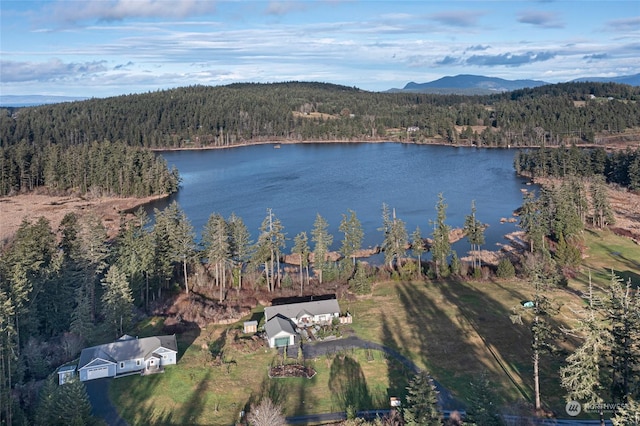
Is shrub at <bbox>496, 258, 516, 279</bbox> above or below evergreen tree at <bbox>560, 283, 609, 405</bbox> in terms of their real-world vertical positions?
below

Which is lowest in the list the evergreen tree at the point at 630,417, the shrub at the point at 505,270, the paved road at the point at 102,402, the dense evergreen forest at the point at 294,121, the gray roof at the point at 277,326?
the paved road at the point at 102,402

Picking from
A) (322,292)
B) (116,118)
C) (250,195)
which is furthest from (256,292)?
(116,118)

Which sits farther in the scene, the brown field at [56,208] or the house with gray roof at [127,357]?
the brown field at [56,208]

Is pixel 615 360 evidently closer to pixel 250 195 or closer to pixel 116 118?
pixel 250 195

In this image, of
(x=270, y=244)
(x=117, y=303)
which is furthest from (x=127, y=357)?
(x=270, y=244)

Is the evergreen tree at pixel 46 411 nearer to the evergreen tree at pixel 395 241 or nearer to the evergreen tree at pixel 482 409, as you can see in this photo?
the evergreen tree at pixel 482 409

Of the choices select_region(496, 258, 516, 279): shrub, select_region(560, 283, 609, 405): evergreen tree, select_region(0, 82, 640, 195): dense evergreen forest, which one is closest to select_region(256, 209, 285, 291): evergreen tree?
select_region(496, 258, 516, 279): shrub

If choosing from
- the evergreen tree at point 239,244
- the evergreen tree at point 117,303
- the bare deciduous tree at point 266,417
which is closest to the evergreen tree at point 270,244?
the evergreen tree at point 239,244

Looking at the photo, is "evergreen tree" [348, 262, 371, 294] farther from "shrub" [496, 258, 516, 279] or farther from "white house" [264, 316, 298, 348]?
"shrub" [496, 258, 516, 279]
